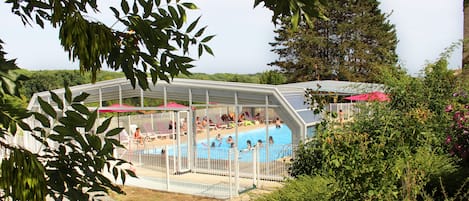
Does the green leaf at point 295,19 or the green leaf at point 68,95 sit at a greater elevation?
the green leaf at point 295,19

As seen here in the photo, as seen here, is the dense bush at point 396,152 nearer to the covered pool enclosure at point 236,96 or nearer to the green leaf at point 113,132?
the covered pool enclosure at point 236,96

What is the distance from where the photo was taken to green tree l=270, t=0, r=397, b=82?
36438 millimetres

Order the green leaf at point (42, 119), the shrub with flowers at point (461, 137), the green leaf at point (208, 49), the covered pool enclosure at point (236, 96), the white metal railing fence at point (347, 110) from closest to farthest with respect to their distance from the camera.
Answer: the green leaf at point (42, 119), the green leaf at point (208, 49), the shrub with flowers at point (461, 137), the white metal railing fence at point (347, 110), the covered pool enclosure at point (236, 96)

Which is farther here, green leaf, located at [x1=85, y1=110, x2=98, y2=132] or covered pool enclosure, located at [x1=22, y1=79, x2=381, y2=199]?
covered pool enclosure, located at [x1=22, y1=79, x2=381, y2=199]

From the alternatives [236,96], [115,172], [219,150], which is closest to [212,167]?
[219,150]

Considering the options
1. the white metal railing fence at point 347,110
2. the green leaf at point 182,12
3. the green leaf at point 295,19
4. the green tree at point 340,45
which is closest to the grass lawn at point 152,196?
the white metal railing fence at point 347,110

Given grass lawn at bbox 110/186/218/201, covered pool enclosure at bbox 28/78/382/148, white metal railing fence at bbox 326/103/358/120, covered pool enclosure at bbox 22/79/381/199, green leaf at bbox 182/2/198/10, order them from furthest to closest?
covered pool enclosure at bbox 28/78/382/148 → covered pool enclosure at bbox 22/79/381/199 → grass lawn at bbox 110/186/218/201 → white metal railing fence at bbox 326/103/358/120 → green leaf at bbox 182/2/198/10

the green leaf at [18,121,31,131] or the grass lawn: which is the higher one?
the green leaf at [18,121,31,131]

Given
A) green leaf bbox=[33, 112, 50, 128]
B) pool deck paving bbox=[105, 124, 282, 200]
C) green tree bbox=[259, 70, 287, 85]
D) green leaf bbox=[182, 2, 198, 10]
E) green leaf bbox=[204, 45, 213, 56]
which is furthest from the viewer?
green tree bbox=[259, 70, 287, 85]

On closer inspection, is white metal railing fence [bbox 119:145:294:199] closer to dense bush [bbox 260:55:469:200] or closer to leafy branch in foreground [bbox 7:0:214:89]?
dense bush [bbox 260:55:469:200]

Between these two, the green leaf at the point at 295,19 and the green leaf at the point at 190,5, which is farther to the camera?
the green leaf at the point at 190,5

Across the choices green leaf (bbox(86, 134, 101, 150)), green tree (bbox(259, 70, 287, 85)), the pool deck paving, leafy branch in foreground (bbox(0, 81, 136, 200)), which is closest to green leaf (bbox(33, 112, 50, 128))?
leafy branch in foreground (bbox(0, 81, 136, 200))

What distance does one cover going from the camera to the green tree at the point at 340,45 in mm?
36438

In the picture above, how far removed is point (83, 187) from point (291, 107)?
11037 mm
